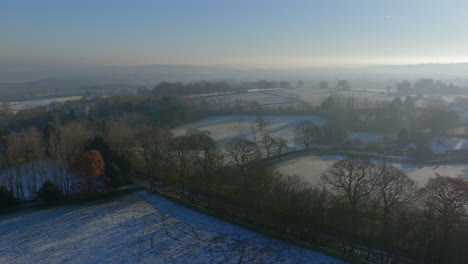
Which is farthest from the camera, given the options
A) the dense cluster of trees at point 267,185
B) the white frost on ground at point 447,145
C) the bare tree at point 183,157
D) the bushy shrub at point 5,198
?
the white frost on ground at point 447,145

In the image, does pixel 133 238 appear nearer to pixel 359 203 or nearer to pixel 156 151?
pixel 156 151

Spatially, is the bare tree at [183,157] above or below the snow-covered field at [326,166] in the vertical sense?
above

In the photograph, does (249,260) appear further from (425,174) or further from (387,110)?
(387,110)

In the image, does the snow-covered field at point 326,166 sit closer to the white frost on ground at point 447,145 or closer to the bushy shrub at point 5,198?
the white frost on ground at point 447,145

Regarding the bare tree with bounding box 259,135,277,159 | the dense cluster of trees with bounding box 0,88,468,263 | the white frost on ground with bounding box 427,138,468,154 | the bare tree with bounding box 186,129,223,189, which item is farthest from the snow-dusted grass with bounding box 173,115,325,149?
the white frost on ground with bounding box 427,138,468,154

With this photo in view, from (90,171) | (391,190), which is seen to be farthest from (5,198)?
(391,190)

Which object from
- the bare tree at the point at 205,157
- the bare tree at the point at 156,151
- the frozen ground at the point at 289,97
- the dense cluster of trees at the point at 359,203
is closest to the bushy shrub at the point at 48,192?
the bare tree at the point at 156,151

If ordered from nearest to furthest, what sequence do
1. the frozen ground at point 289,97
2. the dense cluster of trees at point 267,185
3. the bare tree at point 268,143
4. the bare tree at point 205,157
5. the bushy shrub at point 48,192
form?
the dense cluster of trees at point 267,185
the bushy shrub at point 48,192
the bare tree at point 205,157
the bare tree at point 268,143
the frozen ground at point 289,97
